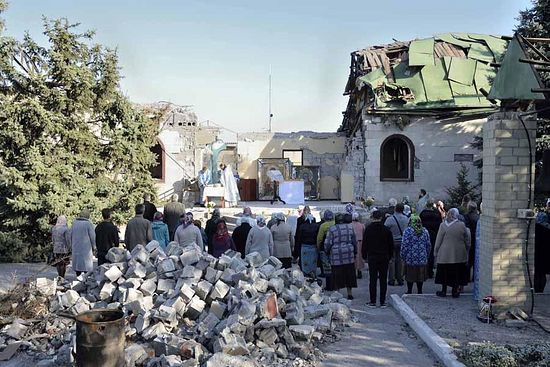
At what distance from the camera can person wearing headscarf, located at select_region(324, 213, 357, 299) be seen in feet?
30.0

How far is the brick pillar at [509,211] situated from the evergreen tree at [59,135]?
10673 mm

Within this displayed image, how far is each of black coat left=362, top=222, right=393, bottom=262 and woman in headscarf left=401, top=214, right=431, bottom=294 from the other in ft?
2.09

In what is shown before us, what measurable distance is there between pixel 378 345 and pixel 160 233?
5294mm

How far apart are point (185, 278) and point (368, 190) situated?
12379mm

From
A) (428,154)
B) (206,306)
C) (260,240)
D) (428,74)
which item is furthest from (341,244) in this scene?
(428,74)

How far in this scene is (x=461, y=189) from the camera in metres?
18.2

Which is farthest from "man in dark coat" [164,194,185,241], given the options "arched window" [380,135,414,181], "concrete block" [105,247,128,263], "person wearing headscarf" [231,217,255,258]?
"arched window" [380,135,414,181]

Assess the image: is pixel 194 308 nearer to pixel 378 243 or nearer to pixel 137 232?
pixel 137 232

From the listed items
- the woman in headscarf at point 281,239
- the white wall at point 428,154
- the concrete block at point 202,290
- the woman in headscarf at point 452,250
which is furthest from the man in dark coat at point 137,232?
the white wall at point 428,154

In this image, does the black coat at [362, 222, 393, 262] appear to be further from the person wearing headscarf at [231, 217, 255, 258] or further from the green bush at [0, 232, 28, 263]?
the green bush at [0, 232, 28, 263]

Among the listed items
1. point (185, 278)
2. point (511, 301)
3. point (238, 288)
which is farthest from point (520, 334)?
point (185, 278)

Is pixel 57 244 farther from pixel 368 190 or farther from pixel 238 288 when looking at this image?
pixel 368 190

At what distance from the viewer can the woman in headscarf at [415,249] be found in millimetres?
9312

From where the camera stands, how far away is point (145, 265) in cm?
845
